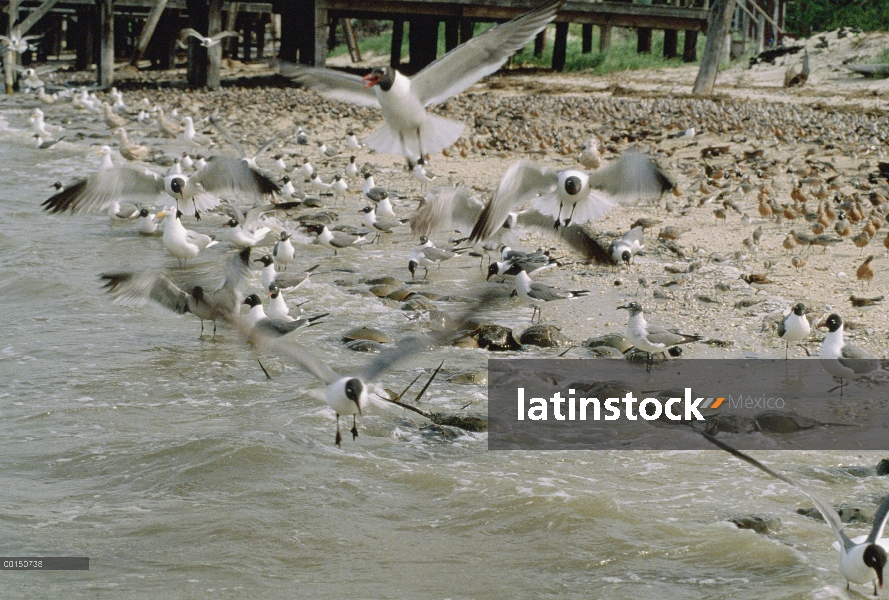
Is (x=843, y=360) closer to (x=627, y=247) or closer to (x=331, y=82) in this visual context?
(x=627, y=247)

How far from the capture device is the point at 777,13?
28.7 meters

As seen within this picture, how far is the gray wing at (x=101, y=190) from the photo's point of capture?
952cm

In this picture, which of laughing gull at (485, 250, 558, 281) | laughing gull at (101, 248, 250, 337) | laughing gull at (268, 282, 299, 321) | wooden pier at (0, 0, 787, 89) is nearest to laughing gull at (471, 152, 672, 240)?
laughing gull at (485, 250, 558, 281)

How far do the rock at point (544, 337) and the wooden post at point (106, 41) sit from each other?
68.9 ft

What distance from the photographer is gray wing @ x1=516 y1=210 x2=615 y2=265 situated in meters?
8.72

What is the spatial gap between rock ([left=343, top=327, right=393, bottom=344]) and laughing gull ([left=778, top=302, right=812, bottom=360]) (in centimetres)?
295

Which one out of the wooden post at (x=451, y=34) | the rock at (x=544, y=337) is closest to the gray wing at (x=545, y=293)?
the rock at (x=544, y=337)

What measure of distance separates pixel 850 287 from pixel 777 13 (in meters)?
21.9

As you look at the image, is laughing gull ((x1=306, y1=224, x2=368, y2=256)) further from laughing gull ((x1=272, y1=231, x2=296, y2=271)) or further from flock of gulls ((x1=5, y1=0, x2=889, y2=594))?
laughing gull ((x1=272, y1=231, x2=296, y2=271))

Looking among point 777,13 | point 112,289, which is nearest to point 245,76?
point 777,13

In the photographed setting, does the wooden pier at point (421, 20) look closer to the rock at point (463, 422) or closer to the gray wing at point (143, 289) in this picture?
the gray wing at point (143, 289)

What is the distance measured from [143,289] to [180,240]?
89.9 inches

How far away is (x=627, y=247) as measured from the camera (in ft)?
32.1

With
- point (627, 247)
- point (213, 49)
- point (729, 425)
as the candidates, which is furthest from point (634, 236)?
point (213, 49)
